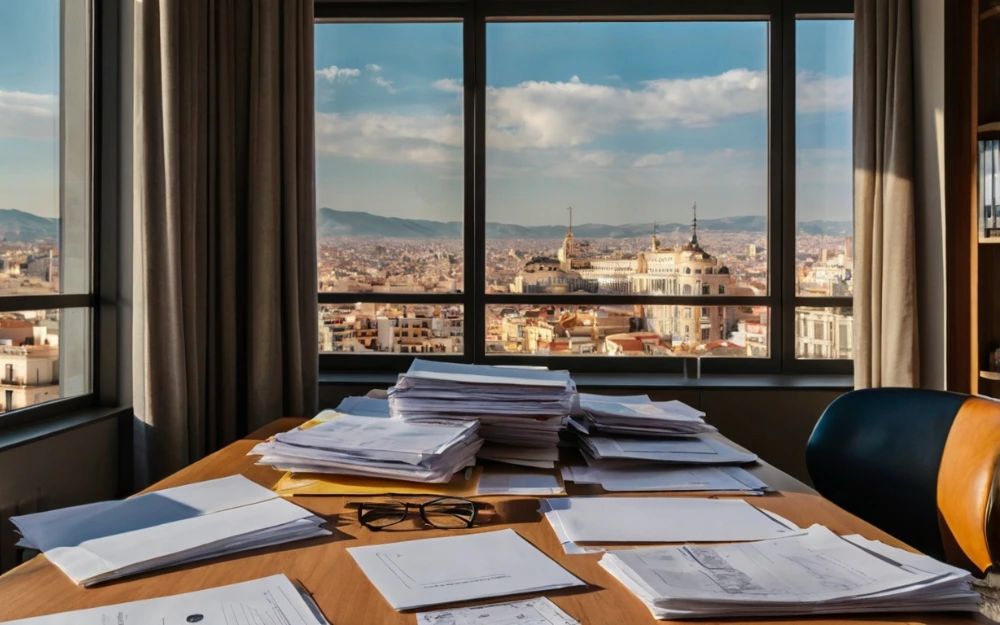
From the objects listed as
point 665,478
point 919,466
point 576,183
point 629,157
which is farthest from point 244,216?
point 919,466

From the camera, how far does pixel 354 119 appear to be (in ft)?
10.3

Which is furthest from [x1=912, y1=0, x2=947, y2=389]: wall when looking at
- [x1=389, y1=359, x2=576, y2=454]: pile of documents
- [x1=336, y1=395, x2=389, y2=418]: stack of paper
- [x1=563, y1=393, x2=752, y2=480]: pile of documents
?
[x1=336, y1=395, x2=389, y2=418]: stack of paper

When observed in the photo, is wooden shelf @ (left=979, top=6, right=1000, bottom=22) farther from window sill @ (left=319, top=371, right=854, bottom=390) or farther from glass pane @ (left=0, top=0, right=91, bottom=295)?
glass pane @ (left=0, top=0, right=91, bottom=295)

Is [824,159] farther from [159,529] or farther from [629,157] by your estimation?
[159,529]

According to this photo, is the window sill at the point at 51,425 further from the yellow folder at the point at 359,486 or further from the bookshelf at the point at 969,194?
the bookshelf at the point at 969,194

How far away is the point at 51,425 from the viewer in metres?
2.26

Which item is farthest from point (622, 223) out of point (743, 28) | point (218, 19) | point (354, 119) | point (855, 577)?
point (855, 577)

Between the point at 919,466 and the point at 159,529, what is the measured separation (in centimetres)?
133

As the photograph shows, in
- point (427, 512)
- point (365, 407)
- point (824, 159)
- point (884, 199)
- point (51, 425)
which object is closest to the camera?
point (427, 512)

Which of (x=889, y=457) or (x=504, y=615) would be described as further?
(x=889, y=457)

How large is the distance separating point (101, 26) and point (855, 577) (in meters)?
2.86

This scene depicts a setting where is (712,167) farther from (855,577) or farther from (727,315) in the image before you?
(855,577)

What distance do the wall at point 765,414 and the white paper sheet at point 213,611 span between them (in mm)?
2115

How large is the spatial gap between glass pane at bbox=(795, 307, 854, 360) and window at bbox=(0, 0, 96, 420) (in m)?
2.74
